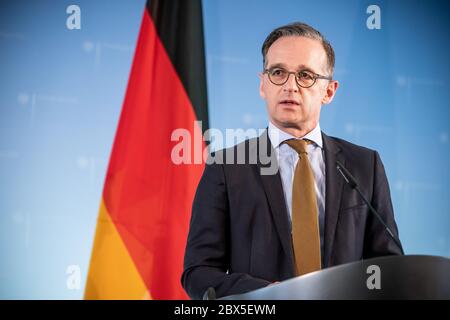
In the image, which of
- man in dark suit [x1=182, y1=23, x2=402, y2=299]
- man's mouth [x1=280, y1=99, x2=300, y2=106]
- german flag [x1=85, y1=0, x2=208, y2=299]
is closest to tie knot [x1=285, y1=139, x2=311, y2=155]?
man in dark suit [x1=182, y1=23, x2=402, y2=299]

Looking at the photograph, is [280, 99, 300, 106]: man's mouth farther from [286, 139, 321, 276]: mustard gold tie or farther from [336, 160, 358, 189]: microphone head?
[336, 160, 358, 189]: microphone head

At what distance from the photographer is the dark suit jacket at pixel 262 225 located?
65.2 inches

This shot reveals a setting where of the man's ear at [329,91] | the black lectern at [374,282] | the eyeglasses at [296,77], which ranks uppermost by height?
the eyeglasses at [296,77]

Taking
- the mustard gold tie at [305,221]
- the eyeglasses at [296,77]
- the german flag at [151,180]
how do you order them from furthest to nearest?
the german flag at [151,180]
the eyeglasses at [296,77]
the mustard gold tie at [305,221]

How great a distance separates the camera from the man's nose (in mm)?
1830

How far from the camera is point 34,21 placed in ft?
9.43

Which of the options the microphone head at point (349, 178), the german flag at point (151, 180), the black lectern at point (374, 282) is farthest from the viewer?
the german flag at point (151, 180)

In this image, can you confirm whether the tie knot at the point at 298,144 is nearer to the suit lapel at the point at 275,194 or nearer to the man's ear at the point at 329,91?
the suit lapel at the point at 275,194

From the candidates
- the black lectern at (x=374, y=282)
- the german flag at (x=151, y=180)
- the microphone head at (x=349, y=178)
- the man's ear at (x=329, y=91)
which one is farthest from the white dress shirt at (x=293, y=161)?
the german flag at (x=151, y=180)

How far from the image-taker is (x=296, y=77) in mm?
1856

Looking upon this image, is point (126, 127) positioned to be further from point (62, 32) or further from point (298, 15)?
point (298, 15)

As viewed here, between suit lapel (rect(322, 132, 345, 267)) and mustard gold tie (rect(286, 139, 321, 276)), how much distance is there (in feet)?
0.13

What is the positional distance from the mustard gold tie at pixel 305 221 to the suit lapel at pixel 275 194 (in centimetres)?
3
